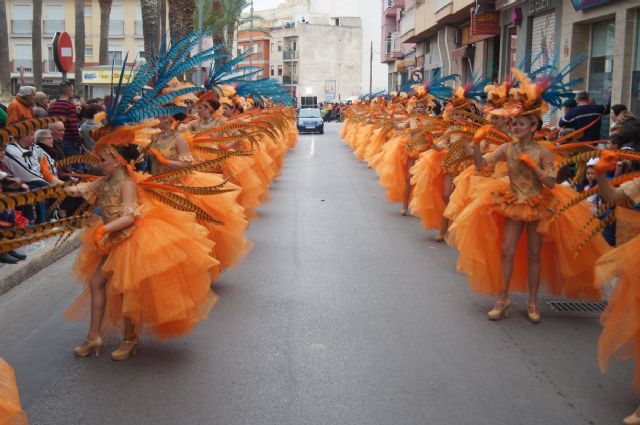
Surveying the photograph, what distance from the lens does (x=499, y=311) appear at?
7.00 m

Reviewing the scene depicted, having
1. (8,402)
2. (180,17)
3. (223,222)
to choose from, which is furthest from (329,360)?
(180,17)

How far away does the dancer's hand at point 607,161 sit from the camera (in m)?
4.90

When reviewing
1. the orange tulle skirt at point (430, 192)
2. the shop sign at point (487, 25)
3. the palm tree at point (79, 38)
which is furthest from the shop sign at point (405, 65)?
the orange tulle skirt at point (430, 192)

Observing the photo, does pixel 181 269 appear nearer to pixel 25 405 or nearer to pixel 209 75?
pixel 25 405

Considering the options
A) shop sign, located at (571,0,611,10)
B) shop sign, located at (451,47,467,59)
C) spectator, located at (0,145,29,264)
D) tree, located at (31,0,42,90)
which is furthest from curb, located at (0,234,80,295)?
shop sign, located at (451,47,467,59)

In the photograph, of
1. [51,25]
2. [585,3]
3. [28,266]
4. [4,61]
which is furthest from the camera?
[51,25]

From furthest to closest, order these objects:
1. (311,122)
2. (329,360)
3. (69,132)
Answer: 1. (311,122)
2. (69,132)
3. (329,360)

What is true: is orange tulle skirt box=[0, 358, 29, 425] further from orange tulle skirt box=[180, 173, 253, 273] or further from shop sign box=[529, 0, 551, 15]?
→ shop sign box=[529, 0, 551, 15]

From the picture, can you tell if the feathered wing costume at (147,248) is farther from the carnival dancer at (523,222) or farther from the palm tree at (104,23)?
the palm tree at (104,23)

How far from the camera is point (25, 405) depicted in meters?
4.95

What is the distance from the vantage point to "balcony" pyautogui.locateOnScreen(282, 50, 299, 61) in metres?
109

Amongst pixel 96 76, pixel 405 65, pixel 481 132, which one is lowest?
pixel 481 132

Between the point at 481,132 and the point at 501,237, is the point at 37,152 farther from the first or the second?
the point at 501,237

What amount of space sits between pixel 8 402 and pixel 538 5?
22528 millimetres
